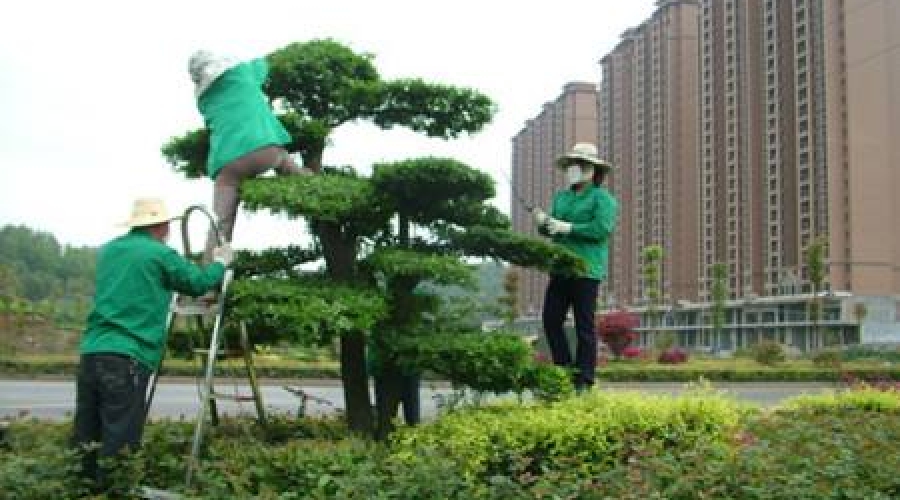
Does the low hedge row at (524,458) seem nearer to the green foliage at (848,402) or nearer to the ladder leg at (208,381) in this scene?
the ladder leg at (208,381)

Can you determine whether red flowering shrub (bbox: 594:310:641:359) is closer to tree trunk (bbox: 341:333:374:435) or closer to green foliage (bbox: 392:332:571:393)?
tree trunk (bbox: 341:333:374:435)

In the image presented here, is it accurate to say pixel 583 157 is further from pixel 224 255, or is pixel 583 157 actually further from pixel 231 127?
pixel 224 255

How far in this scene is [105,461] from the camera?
13.7ft

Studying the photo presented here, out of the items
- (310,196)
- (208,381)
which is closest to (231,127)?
(310,196)

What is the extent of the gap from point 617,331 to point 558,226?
1867 centimetres

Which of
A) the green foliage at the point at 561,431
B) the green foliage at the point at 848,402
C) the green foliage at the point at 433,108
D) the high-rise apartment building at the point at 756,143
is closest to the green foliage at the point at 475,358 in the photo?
the green foliage at the point at 561,431

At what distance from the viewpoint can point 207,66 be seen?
16.4ft

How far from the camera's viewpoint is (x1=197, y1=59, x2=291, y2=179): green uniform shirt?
16.5 feet

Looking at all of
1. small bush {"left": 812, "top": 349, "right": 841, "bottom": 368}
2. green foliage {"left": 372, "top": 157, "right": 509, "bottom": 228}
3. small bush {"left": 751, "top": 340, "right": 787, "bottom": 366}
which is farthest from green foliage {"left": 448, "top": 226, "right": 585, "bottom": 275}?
small bush {"left": 751, "top": 340, "right": 787, "bottom": 366}

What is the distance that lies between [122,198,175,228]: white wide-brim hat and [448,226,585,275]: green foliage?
1.52 metres

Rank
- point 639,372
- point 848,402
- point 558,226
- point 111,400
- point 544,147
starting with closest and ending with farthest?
point 111,400 < point 558,226 < point 848,402 < point 544,147 < point 639,372

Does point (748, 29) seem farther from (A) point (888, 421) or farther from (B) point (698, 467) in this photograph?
(B) point (698, 467)

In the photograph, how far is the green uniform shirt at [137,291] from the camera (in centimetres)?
439

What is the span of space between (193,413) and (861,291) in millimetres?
29005
